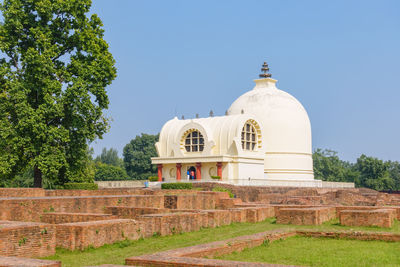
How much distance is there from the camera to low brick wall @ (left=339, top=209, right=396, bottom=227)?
608 inches

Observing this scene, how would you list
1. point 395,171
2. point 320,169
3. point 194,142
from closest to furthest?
1. point 194,142
2. point 320,169
3. point 395,171

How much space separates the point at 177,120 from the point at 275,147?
9.76 m

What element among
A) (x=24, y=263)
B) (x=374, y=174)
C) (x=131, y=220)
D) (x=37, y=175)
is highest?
(x=374, y=174)

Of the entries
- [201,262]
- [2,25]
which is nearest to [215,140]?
[2,25]

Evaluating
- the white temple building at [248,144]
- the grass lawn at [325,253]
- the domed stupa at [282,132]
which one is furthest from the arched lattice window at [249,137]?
the grass lawn at [325,253]

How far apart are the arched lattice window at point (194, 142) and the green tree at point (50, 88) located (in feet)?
61.2

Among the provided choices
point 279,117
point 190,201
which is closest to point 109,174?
point 279,117

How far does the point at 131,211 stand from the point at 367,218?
7120 millimetres

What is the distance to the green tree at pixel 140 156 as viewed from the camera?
241 ft

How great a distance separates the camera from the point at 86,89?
26484 millimetres

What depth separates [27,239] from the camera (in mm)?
9641

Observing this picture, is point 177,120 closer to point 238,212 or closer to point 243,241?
Result: point 238,212

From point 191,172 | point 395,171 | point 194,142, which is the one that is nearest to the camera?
point 191,172

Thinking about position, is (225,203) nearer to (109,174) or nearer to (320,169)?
(109,174)
